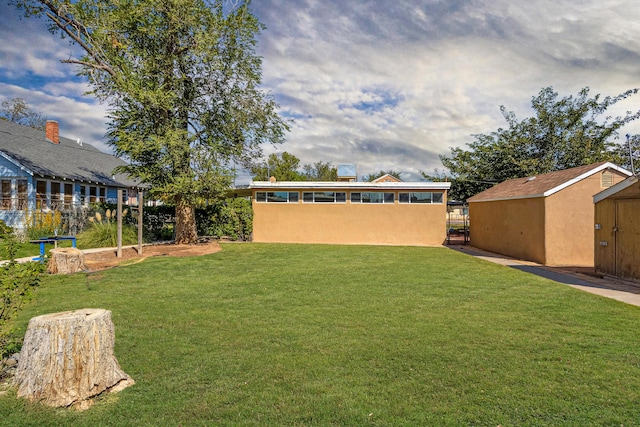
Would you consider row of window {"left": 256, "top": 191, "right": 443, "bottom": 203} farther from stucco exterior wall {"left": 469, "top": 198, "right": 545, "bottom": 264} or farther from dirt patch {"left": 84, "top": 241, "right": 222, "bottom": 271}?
dirt patch {"left": 84, "top": 241, "right": 222, "bottom": 271}

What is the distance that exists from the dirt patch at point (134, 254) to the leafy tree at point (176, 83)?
70.2 inches

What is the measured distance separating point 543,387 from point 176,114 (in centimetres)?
1563

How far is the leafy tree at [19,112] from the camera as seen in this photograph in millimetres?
34438

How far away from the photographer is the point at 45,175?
1895 centimetres

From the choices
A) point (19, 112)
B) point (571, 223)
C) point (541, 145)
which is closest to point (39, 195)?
point (19, 112)

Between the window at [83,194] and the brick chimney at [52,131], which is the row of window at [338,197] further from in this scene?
the brick chimney at [52,131]

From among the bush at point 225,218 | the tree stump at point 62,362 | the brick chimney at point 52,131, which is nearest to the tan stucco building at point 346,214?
the bush at point 225,218

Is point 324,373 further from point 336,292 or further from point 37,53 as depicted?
point 37,53

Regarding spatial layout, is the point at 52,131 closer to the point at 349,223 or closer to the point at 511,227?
the point at 349,223

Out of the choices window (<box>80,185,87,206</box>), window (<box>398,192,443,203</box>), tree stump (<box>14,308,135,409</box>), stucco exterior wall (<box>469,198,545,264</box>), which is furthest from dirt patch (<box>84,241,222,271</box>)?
stucco exterior wall (<box>469,198,545,264</box>)

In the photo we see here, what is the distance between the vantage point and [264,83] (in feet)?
53.1

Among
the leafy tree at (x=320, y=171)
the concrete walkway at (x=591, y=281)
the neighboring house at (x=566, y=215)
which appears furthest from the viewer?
the leafy tree at (x=320, y=171)

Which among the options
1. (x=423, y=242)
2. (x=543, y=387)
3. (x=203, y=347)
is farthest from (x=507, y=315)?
(x=423, y=242)

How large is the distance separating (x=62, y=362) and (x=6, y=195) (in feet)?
70.3
